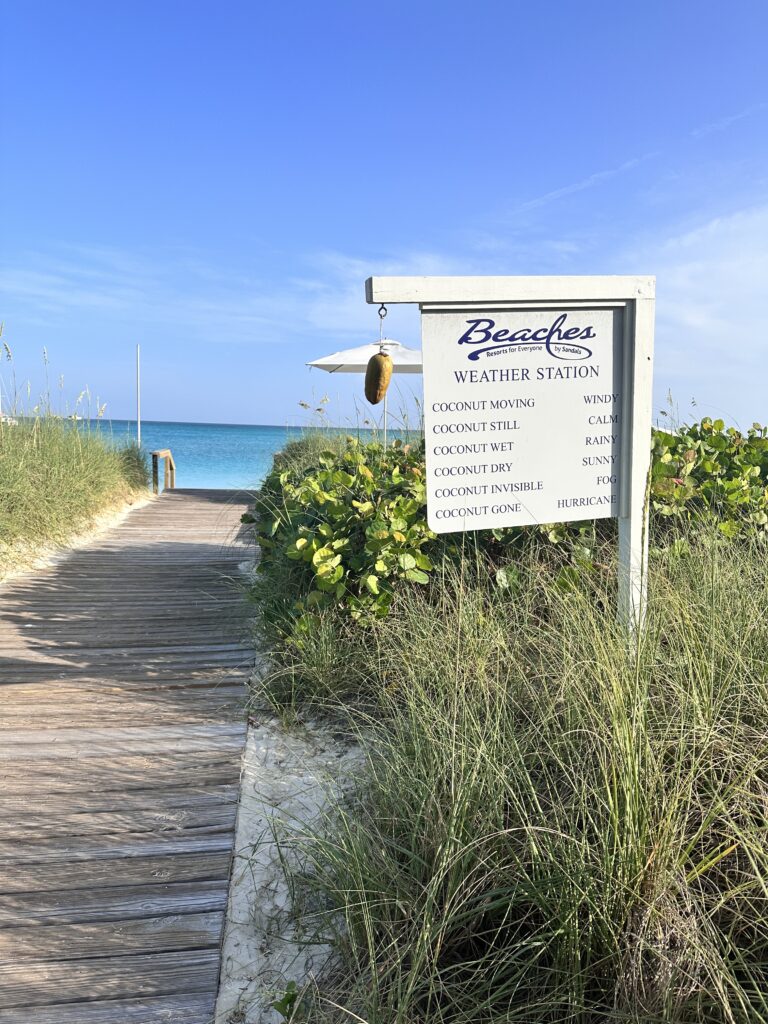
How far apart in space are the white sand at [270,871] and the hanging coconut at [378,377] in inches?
58.4

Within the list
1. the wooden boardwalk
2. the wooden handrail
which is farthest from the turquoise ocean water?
the wooden boardwalk

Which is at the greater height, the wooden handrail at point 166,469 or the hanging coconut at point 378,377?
the hanging coconut at point 378,377

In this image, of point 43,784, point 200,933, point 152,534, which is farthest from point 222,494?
point 200,933

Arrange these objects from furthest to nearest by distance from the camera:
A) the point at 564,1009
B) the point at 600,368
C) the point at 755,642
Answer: the point at 600,368, the point at 755,642, the point at 564,1009

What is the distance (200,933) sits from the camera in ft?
6.72

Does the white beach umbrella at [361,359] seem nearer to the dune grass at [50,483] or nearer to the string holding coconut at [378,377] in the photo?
the dune grass at [50,483]

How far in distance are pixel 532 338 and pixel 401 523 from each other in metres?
1.01

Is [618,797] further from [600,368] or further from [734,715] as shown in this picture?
[600,368]

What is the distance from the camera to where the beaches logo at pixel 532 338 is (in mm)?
2830

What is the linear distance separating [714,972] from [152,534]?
7857 millimetres

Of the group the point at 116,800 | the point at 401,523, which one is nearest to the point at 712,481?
the point at 401,523

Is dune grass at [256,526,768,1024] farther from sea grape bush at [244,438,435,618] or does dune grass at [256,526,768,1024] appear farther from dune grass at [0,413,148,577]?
dune grass at [0,413,148,577]

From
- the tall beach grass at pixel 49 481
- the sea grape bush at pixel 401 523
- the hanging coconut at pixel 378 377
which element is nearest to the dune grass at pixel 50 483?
the tall beach grass at pixel 49 481

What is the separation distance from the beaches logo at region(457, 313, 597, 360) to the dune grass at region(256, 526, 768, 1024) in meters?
1.13
